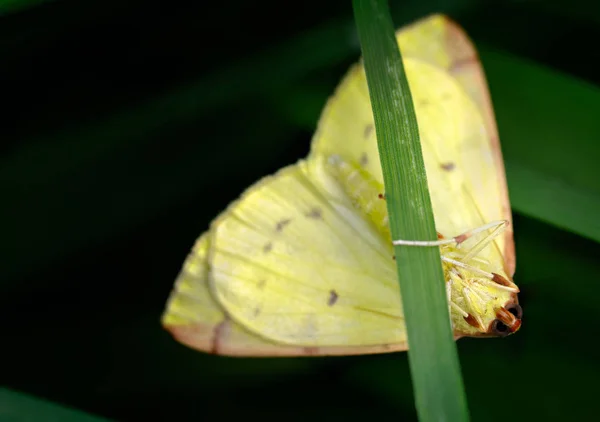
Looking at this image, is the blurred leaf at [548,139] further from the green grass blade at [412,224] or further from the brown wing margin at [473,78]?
the green grass blade at [412,224]

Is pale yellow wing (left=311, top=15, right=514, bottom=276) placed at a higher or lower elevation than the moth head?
higher

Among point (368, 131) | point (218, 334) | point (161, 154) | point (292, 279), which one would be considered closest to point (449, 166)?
point (368, 131)

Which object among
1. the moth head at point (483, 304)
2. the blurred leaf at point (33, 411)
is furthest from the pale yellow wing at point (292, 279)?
the blurred leaf at point (33, 411)

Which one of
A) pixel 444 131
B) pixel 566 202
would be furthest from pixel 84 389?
pixel 566 202

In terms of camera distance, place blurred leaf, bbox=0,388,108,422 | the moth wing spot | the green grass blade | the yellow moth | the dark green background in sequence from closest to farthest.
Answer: the green grass blade
blurred leaf, bbox=0,388,108,422
the yellow moth
the moth wing spot
the dark green background

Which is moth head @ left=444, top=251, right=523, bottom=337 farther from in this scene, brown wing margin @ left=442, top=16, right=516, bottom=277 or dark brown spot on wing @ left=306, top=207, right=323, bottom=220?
dark brown spot on wing @ left=306, top=207, right=323, bottom=220

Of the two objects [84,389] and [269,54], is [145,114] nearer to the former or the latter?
[269,54]

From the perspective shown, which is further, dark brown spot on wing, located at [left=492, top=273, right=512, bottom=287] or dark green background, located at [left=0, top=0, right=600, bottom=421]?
dark green background, located at [left=0, top=0, right=600, bottom=421]

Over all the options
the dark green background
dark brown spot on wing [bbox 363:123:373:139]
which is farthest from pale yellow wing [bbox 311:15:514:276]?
the dark green background

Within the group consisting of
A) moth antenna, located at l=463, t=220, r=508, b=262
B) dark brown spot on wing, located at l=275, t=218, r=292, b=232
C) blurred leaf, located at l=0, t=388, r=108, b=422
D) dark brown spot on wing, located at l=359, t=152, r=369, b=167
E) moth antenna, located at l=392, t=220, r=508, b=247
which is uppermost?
dark brown spot on wing, located at l=359, t=152, r=369, b=167
